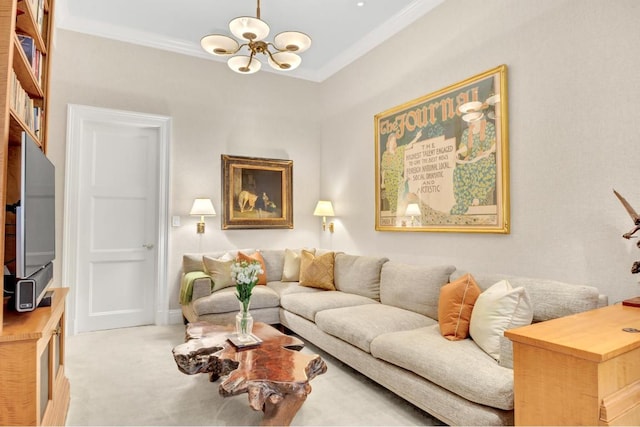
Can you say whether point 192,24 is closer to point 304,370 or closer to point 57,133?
point 57,133

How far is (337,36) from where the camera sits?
14.4 ft

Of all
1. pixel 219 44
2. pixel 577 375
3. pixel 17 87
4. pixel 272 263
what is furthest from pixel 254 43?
pixel 577 375

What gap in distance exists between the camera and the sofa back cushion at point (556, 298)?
2119 millimetres

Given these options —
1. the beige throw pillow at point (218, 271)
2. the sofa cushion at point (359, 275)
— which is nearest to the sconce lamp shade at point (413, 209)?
the sofa cushion at point (359, 275)

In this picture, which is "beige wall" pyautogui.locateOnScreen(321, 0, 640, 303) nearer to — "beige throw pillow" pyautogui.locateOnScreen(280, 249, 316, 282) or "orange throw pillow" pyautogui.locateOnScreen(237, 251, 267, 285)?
"beige throw pillow" pyautogui.locateOnScreen(280, 249, 316, 282)

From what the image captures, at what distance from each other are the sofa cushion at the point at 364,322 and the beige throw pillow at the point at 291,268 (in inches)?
52.7

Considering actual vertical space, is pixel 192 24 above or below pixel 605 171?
above

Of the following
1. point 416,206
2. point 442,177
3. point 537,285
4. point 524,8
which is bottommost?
point 537,285

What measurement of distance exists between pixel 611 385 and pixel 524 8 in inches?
104

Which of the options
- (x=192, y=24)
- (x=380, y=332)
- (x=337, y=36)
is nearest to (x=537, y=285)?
(x=380, y=332)

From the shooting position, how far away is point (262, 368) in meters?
2.07

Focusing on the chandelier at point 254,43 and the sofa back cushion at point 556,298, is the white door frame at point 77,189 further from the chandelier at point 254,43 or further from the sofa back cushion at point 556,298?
the sofa back cushion at point 556,298

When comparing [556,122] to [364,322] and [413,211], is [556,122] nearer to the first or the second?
[413,211]

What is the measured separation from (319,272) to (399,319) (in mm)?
1441
